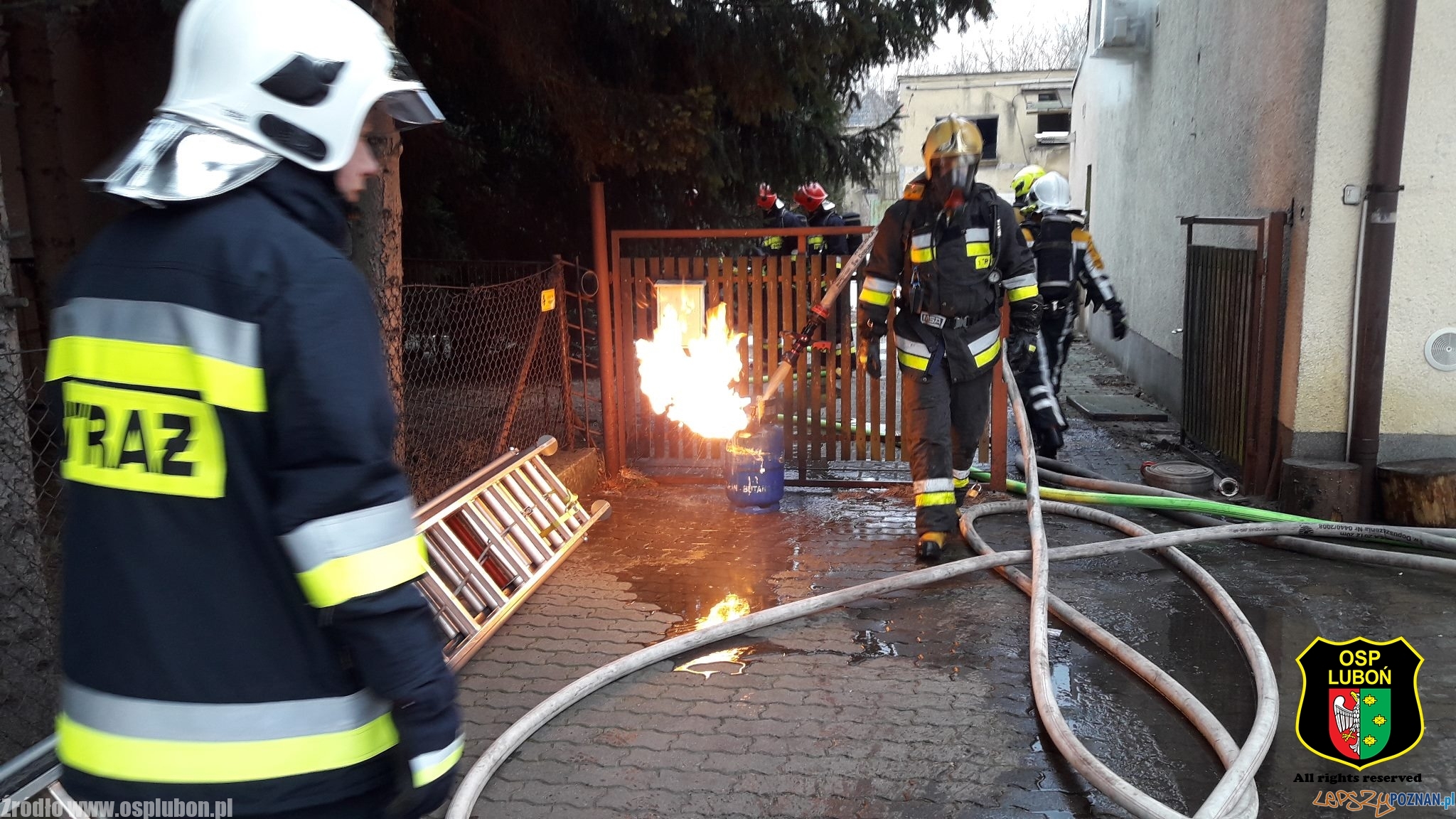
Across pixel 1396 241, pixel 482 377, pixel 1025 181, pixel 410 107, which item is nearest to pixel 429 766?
pixel 410 107

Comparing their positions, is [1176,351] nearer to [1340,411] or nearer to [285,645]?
[1340,411]

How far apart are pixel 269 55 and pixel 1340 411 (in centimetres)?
636

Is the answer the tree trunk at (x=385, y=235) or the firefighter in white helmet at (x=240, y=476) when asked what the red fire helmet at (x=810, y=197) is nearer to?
the tree trunk at (x=385, y=235)

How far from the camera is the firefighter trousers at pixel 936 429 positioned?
18.4 ft

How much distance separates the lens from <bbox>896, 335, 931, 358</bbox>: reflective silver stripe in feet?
18.6

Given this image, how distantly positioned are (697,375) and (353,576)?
522 cm

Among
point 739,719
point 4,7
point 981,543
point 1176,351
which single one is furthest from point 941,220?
point 1176,351

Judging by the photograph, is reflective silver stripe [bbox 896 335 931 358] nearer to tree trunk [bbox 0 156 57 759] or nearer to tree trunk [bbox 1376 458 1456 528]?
tree trunk [bbox 1376 458 1456 528]

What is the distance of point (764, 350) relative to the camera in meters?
7.27

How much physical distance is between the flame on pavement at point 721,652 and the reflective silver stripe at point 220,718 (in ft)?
8.46

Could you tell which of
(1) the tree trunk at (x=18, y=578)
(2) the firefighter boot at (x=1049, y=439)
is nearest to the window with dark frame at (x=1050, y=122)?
(2) the firefighter boot at (x=1049, y=439)

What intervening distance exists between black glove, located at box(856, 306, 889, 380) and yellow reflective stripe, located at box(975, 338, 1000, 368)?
566 millimetres

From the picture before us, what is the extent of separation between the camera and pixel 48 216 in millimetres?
7559

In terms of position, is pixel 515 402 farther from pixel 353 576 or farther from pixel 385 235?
pixel 353 576
